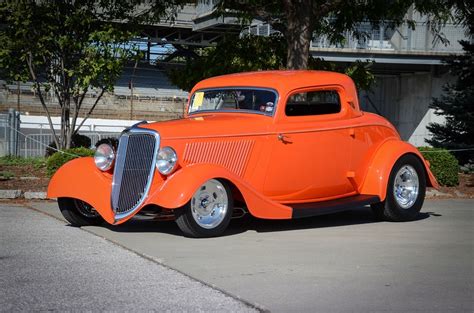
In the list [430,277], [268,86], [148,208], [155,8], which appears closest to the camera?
[430,277]

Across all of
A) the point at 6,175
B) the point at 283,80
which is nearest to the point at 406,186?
the point at 283,80

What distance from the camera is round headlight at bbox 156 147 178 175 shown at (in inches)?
348

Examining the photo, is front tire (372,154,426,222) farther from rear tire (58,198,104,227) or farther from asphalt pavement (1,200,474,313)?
rear tire (58,198,104,227)

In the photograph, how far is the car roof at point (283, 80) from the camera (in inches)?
401

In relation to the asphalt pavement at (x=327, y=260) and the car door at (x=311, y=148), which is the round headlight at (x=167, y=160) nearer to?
the asphalt pavement at (x=327, y=260)

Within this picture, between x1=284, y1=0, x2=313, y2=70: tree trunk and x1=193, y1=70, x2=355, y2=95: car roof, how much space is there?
14.5 ft

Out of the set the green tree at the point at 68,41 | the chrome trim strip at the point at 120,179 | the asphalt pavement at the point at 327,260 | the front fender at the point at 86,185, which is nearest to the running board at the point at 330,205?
the asphalt pavement at the point at 327,260

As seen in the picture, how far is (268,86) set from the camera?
33.3ft

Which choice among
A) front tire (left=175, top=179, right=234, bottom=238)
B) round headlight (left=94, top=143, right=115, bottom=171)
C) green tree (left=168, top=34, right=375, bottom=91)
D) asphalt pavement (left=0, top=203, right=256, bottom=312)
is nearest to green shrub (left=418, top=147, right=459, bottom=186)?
green tree (left=168, top=34, right=375, bottom=91)

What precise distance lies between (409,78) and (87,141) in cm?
1874

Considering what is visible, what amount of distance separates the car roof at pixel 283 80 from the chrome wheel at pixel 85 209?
2.36 m

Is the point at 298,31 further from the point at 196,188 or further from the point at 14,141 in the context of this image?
the point at 14,141

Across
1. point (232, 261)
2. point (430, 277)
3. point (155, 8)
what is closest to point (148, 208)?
point (232, 261)

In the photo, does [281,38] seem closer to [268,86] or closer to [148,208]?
[268,86]
